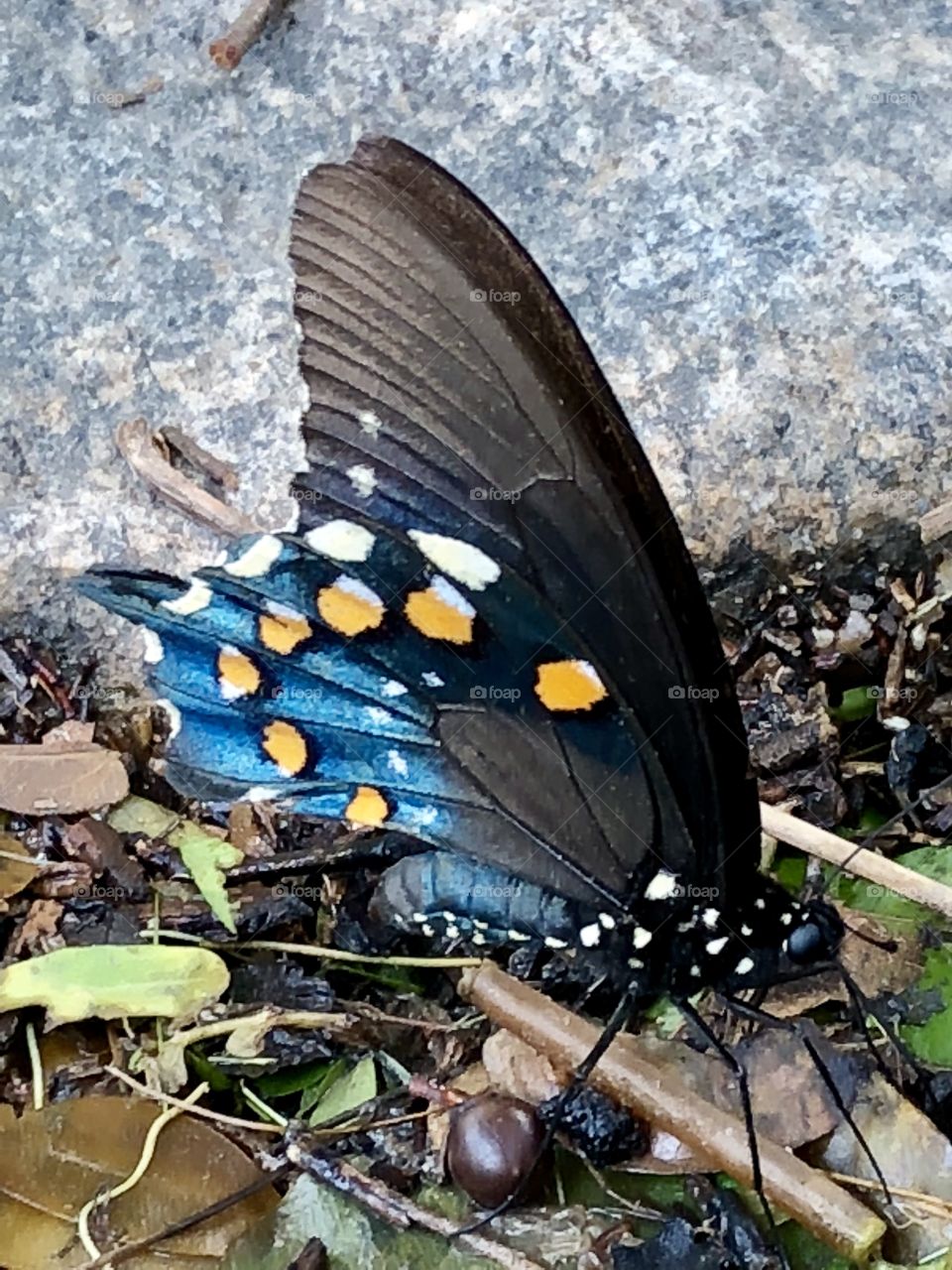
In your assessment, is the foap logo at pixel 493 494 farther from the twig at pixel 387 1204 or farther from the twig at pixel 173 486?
the twig at pixel 387 1204

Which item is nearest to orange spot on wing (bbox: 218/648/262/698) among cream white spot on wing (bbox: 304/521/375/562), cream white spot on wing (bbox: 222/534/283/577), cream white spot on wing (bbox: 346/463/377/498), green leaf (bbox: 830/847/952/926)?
cream white spot on wing (bbox: 222/534/283/577)

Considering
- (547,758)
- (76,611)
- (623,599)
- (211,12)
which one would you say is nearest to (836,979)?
(547,758)

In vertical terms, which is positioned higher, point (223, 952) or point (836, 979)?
point (836, 979)

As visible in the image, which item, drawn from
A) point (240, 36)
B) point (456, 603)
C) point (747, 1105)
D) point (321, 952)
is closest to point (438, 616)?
point (456, 603)

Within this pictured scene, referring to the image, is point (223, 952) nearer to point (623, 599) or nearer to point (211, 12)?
point (623, 599)

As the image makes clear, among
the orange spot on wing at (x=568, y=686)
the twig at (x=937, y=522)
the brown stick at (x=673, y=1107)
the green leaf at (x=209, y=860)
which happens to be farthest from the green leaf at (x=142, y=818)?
the twig at (x=937, y=522)

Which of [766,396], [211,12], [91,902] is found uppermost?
[211,12]

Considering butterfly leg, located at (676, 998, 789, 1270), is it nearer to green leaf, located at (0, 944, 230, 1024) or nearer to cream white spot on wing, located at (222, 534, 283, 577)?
green leaf, located at (0, 944, 230, 1024)

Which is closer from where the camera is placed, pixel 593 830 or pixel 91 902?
pixel 593 830
